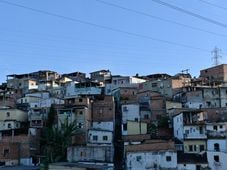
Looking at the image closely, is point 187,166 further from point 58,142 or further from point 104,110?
point 104,110

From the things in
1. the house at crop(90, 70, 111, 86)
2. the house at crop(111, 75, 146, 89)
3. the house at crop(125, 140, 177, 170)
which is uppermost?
the house at crop(90, 70, 111, 86)

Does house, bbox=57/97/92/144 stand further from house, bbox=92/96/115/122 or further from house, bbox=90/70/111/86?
house, bbox=90/70/111/86

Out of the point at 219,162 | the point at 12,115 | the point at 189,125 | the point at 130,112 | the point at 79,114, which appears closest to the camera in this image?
the point at 219,162

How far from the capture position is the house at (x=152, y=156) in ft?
160

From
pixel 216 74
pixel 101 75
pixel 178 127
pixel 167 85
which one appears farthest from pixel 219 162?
pixel 101 75

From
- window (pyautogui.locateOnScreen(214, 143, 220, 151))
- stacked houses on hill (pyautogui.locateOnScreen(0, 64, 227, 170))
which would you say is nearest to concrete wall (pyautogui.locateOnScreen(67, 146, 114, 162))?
stacked houses on hill (pyautogui.locateOnScreen(0, 64, 227, 170))

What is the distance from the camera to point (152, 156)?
49.7 metres

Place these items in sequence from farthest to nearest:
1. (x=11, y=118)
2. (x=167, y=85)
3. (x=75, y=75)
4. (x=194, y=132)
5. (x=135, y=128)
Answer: (x=75, y=75), (x=167, y=85), (x=11, y=118), (x=135, y=128), (x=194, y=132)

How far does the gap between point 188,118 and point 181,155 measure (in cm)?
731

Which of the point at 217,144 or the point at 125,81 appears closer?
the point at 217,144

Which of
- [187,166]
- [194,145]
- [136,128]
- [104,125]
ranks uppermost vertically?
[104,125]

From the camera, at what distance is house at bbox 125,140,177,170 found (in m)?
48.9

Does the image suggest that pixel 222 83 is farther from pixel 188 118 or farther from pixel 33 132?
pixel 33 132

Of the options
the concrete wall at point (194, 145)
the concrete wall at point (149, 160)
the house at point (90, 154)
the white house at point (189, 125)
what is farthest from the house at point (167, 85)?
the concrete wall at point (149, 160)
